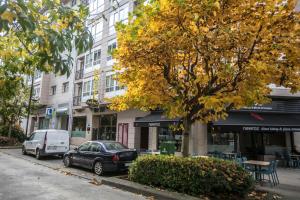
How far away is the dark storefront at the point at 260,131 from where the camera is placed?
16.6 meters

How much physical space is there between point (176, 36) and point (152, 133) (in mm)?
14386

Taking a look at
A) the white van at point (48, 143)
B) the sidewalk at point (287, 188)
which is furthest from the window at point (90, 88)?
the sidewalk at point (287, 188)

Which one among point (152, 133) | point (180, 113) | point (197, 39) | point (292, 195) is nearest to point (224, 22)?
point (197, 39)

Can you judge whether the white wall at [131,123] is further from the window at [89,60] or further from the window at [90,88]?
the window at [89,60]

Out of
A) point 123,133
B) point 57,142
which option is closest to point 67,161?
point 57,142

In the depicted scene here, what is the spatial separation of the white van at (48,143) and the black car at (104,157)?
4.78 metres

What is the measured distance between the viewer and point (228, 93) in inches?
356

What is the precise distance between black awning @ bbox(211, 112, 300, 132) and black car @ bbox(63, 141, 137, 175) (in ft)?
18.7

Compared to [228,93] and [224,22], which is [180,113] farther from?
[224,22]

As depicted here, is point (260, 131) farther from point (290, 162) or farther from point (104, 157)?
point (104, 157)

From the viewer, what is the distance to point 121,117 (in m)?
25.4

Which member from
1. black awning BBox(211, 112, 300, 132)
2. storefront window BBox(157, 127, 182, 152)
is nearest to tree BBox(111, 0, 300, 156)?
black awning BBox(211, 112, 300, 132)

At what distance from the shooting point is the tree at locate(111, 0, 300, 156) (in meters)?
8.26

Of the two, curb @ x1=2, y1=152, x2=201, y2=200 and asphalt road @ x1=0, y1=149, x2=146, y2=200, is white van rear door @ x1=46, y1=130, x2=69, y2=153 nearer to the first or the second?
asphalt road @ x1=0, y1=149, x2=146, y2=200
